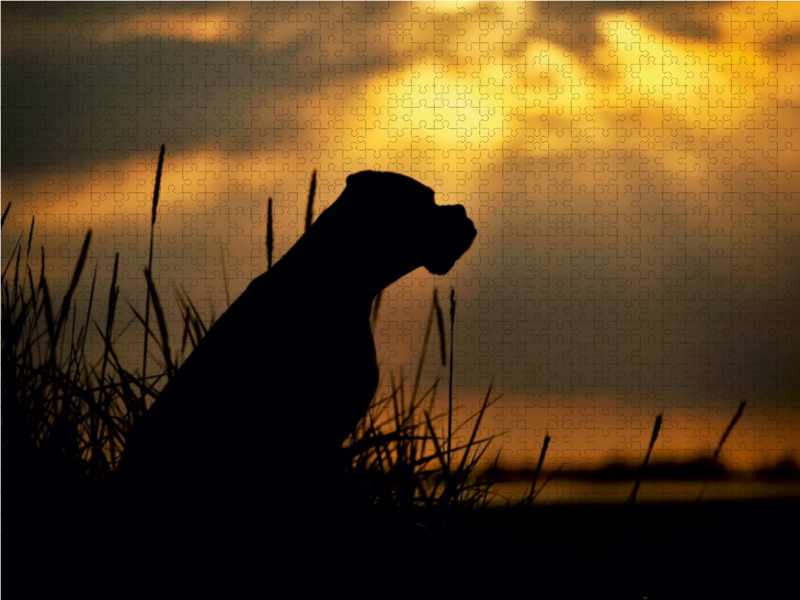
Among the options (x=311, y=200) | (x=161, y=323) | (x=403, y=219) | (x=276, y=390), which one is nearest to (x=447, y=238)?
(x=403, y=219)

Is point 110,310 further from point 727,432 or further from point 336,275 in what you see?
point 727,432

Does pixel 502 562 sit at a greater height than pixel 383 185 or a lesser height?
lesser

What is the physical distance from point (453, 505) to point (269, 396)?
0.92 metres

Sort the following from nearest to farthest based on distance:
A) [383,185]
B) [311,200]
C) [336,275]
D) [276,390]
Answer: [276,390] < [336,275] < [383,185] < [311,200]

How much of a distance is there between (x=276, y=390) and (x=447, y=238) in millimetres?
933

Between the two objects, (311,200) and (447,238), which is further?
(311,200)

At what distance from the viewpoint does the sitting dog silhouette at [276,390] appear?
2.99 m

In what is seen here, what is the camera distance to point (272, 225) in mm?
3580

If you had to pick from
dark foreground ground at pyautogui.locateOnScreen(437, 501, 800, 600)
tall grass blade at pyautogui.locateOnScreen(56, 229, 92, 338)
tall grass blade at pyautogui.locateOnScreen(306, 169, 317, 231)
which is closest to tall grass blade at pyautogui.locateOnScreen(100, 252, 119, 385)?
tall grass blade at pyautogui.locateOnScreen(56, 229, 92, 338)

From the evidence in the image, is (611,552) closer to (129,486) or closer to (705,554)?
(705,554)

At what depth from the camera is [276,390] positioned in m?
3.08

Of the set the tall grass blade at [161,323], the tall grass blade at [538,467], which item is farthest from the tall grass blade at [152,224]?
the tall grass blade at [538,467]

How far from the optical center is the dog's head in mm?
3346

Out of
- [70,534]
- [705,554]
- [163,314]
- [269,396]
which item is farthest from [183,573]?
[705,554]
